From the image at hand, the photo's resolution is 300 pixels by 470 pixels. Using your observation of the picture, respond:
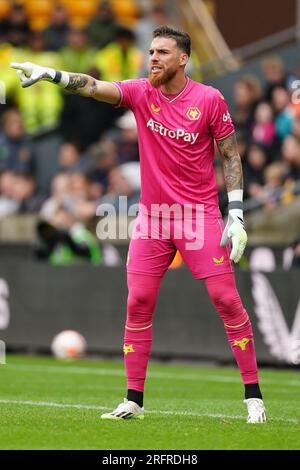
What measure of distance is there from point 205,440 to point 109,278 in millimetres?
8570

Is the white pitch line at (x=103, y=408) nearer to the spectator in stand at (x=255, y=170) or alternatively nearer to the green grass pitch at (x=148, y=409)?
the green grass pitch at (x=148, y=409)

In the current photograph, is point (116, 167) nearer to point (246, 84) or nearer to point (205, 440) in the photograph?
point (246, 84)

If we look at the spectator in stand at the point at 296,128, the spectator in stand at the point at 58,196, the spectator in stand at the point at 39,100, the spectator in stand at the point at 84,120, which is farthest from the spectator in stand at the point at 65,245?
the spectator in stand at the point at 39,100

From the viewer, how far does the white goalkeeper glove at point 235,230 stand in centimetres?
859

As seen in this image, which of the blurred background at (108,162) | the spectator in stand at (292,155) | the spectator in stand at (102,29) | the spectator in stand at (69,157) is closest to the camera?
the blurred background at (108,162)

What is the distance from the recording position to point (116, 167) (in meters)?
19.4

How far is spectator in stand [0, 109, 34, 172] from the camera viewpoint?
21.3 meters

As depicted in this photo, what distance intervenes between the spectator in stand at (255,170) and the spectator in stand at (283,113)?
0.42 meters

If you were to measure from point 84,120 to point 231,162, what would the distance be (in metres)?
12.8

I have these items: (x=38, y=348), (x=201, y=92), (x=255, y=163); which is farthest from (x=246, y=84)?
(x=201, y=92)

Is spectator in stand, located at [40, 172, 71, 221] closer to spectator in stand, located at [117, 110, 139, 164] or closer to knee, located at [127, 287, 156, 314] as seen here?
spectator in stand, located at [117, 110, 139, 164]

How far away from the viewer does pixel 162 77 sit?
8625 mm
